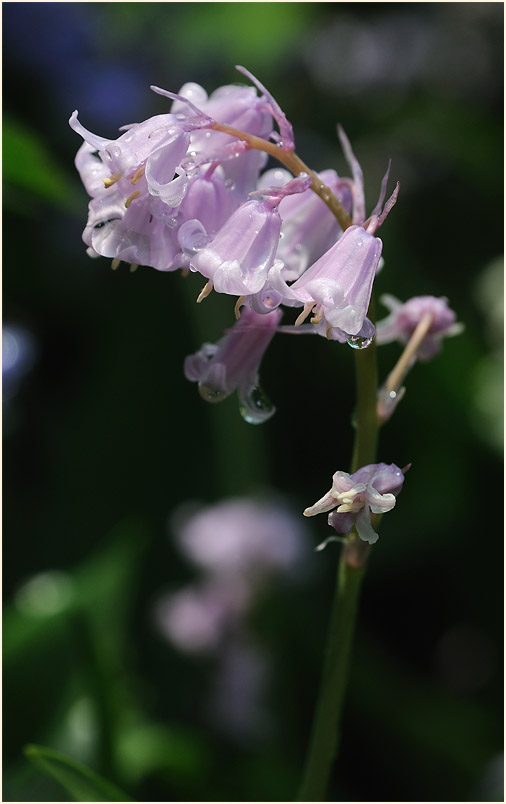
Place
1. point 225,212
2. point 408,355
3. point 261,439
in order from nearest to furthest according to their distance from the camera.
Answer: point 225,212 → point 408,355 → point 261,439

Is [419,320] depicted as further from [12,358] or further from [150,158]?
[12,358]

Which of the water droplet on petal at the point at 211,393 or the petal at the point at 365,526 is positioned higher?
the water droplet on petal at the point at 211,393

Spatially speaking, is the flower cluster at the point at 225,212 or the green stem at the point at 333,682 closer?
the flower cluster at the point at 225,212

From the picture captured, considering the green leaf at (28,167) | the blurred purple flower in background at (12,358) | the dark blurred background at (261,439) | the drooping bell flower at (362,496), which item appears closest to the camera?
the drooping bell flower at (362,496)

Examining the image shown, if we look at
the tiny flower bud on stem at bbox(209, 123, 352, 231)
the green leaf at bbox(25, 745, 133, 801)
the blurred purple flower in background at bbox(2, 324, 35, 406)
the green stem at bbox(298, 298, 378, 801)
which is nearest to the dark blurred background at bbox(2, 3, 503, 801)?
the blurred purple flower in background at bbox(2, 324, 35, 406)

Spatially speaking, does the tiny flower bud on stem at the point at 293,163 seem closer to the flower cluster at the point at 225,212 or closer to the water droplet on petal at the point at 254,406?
the flower cluster at the point at 225,212

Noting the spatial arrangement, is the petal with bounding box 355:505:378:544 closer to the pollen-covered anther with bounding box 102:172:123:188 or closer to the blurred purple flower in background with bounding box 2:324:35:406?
the pollen-covered anther with bounding box 102:172:123:188

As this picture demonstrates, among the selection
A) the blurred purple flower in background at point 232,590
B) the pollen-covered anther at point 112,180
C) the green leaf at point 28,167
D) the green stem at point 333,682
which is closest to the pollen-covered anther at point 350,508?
the green stem at point 333,682

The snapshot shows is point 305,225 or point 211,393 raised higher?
point 305,225

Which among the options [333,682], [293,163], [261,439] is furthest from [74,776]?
[261,439]
